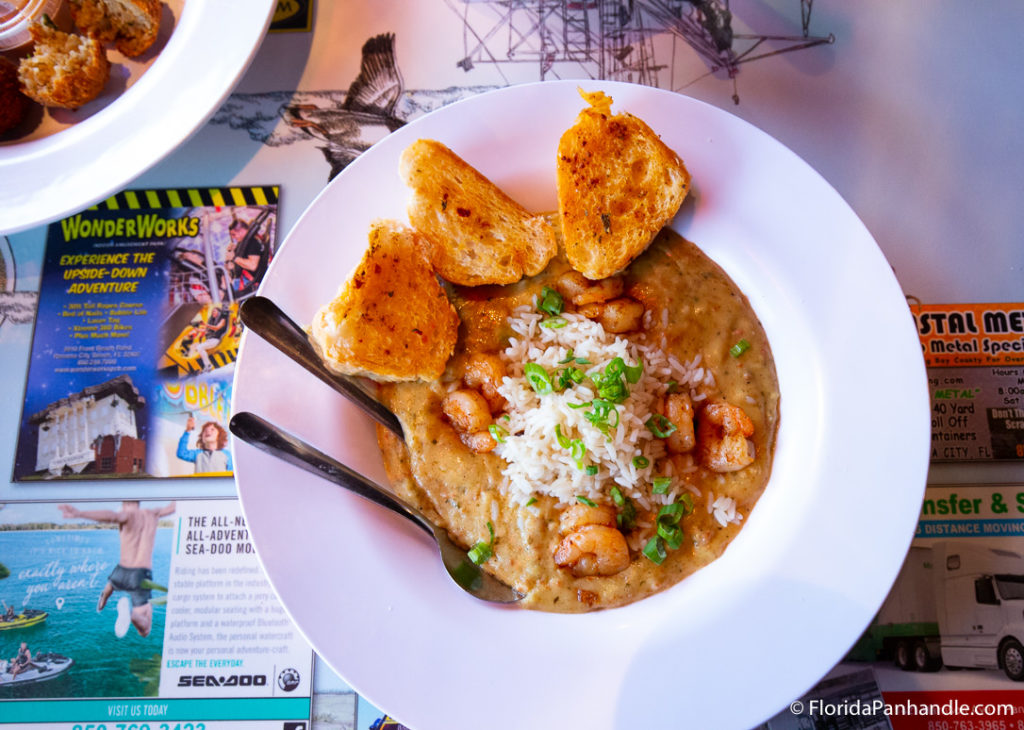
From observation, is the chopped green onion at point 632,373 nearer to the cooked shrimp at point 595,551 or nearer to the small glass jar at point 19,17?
the cooked shrimp at point 595,551

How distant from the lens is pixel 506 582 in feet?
7.29

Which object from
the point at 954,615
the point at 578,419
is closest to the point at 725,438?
the point at 578,419

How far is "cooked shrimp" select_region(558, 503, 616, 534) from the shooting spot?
2.17 metres

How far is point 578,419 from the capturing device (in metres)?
2.24

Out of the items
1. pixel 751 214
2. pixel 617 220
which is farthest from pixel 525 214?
pixel 751 214

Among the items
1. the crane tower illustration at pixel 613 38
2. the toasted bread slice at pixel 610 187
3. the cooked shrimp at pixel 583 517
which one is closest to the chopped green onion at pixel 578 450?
the cooked shrimp at pixel 583 517

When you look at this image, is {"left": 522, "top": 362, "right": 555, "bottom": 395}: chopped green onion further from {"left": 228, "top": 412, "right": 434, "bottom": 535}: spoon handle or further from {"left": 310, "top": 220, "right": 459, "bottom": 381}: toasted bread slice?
{"left": 228, "top": 412, "right": 434, "bottom": 535}: spoon handle

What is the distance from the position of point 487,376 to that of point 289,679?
139 cm

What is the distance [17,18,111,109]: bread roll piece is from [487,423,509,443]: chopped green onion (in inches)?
80.2

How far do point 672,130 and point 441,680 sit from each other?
1998 millimetres

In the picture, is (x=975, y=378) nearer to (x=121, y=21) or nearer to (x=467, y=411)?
(x=467, y=411)

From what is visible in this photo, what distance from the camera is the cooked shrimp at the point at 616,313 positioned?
2.29m
